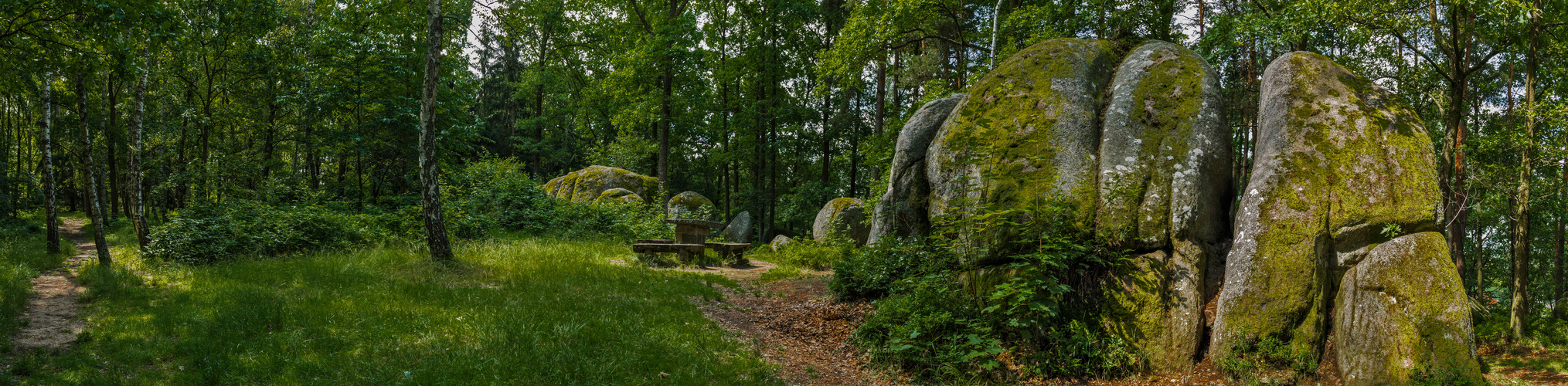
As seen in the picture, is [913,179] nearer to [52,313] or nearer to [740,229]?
[52,313]

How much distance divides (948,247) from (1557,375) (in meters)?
6.73

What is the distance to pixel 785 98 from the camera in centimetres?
2489

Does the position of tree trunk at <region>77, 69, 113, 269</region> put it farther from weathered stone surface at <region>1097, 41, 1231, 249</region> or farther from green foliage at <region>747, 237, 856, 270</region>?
weathered stone surface at <region>1097, 41, 1231, 249</region>

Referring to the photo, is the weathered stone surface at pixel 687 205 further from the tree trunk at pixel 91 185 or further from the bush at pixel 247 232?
the tree trunk at pixel 91 185

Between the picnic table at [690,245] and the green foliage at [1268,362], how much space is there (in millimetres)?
9640

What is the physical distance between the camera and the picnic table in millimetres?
12945

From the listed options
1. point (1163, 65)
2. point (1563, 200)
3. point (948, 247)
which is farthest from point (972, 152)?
point (1563, 200)

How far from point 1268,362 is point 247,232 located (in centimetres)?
1509

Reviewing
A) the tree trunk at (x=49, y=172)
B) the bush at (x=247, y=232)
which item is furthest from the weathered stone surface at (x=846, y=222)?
the tree trunk at (x=49, y=172)

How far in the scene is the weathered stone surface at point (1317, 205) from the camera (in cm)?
514

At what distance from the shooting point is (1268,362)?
204 inches

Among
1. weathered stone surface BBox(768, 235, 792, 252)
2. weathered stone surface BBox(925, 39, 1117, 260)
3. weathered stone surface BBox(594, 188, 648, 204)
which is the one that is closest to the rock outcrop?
weathered stone surface BBox(925, 39, 1117, 260)

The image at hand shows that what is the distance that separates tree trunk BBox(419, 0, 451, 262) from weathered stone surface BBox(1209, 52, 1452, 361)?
1027cm

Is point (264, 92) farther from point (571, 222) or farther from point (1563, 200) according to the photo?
point (1563, 200)
